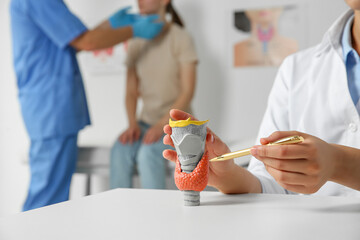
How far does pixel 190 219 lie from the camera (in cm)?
40

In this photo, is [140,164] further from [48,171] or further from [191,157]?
[191,157]

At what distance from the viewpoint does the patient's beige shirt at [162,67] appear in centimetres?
187

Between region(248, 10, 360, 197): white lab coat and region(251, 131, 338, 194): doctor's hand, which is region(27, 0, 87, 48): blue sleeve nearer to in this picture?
region(248, 10, 360, 197): white lab coat

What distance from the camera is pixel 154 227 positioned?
37 centimetres

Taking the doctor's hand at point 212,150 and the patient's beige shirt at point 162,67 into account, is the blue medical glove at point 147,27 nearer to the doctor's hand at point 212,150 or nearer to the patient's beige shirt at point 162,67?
the patient's beige shirt at point 162,67

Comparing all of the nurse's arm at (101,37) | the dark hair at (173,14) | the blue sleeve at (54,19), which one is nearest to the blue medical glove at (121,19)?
the nurse's arm at (101,37)

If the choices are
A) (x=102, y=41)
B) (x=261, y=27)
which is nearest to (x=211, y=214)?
(x=102, y=41)

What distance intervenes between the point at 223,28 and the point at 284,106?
1276mm

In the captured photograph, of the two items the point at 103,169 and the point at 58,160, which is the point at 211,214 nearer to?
the point at 58,160

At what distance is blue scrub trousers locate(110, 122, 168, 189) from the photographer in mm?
1652

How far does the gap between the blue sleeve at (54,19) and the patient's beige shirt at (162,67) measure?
0.41 meters

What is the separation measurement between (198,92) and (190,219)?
5.45 feet

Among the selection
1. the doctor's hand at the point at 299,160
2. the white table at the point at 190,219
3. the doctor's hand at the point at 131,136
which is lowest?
the doctor's hand at the point at 131,136

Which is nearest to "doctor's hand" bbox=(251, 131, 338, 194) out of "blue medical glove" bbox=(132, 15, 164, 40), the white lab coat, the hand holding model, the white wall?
the hand holding model
